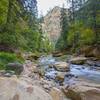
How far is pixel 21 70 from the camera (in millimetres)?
8914

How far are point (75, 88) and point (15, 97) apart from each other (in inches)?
118

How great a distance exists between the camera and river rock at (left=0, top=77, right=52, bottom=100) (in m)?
4.53

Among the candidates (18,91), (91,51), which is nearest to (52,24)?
(91,51)

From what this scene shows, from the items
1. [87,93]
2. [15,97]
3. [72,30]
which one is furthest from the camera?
[72,30]

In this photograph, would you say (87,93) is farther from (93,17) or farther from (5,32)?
(93,17)

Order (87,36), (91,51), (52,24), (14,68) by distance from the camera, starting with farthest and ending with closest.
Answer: (52,24) → (87,36) → (91,51) → (14,68)

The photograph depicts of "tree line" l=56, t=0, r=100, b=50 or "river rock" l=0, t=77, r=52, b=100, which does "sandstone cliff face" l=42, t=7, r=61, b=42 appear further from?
"river rock" l=0, t=77, r=52, b=100

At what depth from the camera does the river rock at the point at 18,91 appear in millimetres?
4531

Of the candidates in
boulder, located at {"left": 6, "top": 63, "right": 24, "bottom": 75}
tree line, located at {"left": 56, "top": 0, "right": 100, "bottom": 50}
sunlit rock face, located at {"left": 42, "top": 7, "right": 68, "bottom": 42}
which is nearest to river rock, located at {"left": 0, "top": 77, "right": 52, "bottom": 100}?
boulder, located at {"left": 6, "top": 63, "right": 24, "bottom": 75}

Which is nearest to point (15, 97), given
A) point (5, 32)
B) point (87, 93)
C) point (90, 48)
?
point (87, 93)

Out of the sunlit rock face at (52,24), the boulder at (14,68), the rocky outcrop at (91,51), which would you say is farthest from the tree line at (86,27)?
the sunlit rock face at (52,24)

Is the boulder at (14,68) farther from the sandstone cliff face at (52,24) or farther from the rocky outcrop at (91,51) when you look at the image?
the sandstone cliff face at (52,24)

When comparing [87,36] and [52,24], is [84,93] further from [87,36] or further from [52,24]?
[52,24]

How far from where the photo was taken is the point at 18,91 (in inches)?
183
